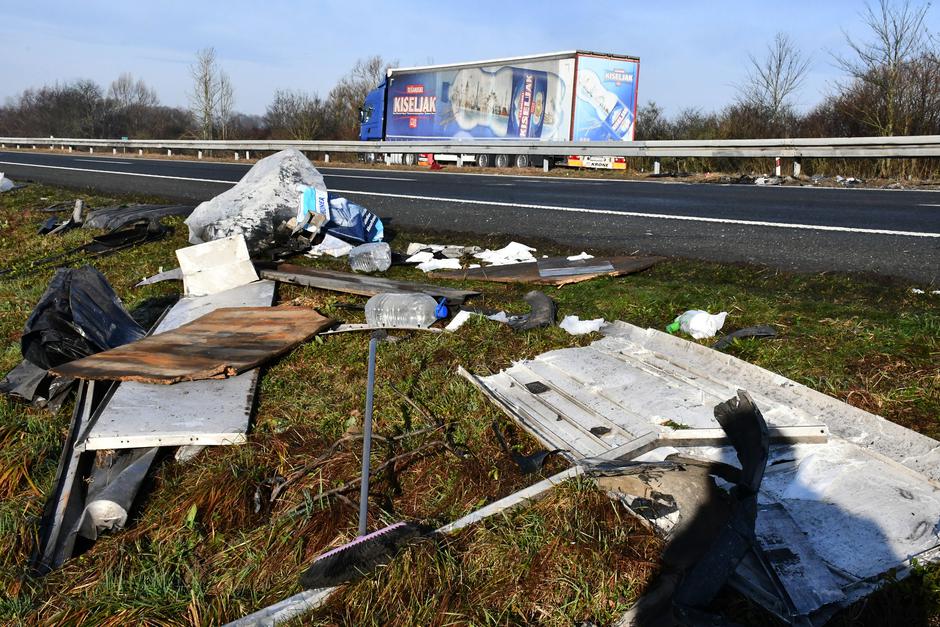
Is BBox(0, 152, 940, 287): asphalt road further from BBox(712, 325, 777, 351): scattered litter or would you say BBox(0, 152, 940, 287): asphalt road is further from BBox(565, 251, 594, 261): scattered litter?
BBox(712, 325, 777, 351): scattered litter

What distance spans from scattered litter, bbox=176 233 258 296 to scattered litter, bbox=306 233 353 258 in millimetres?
1001

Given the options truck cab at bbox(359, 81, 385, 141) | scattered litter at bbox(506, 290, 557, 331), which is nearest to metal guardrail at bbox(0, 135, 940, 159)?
truck cab at bbox(359, 81, 385, 141)

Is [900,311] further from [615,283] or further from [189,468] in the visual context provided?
[189,468]

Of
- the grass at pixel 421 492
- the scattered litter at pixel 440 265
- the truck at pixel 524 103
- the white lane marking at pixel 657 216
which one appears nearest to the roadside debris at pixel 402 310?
the grass at pixel 421 492

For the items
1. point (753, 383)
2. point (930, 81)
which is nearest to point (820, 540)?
point (753, 383)

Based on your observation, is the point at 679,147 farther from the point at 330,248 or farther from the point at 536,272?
the point at 536,272

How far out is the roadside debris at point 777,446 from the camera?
6.19 feet

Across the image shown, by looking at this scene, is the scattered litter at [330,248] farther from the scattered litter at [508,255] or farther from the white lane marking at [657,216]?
the white lane marking at [657,216]

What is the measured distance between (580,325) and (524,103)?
19.9 m

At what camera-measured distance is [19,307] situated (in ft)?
17.2

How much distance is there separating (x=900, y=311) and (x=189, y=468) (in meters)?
3.42

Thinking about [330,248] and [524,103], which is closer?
[330,248]

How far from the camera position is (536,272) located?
498 cm

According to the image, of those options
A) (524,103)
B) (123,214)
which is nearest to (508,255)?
(123,214)
